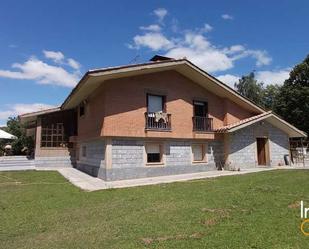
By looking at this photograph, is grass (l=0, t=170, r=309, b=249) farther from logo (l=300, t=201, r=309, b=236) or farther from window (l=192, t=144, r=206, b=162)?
window (l=192, t=144, r=206, b=162)

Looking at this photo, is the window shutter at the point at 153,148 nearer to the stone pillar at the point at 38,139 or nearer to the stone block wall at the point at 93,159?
the stone block wall at the point at 93,159

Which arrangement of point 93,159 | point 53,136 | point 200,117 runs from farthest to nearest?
point 53,136, point 200,117, point 93,159

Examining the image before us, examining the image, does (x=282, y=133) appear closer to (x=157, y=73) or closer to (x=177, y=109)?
(x=177, y=109)

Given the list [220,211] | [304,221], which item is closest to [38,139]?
[220,211]

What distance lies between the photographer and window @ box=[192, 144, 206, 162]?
751 inches

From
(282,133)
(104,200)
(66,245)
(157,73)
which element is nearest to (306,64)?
(282,133)

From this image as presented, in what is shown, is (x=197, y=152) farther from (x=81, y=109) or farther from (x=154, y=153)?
(x=81, y=109)

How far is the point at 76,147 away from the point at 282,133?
16107mm

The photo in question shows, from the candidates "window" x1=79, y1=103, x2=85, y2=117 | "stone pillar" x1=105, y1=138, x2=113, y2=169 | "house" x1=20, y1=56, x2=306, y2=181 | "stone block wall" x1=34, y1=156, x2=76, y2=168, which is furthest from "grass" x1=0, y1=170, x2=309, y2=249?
"stone block wall" x1=34, y1=156, x2=76, y2=168

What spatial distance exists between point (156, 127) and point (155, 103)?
59.6 inches

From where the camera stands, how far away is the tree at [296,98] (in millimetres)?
39812

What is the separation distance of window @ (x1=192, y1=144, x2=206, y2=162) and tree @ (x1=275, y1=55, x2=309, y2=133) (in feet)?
86.3

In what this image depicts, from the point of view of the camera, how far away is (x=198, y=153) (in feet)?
63.4

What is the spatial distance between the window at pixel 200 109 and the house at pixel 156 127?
68 mm
